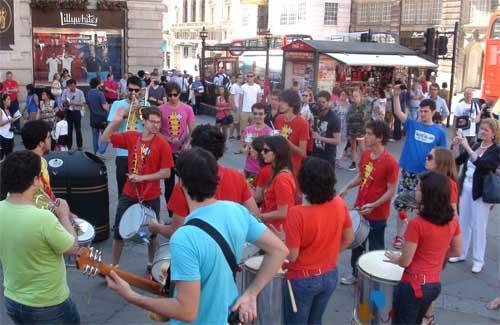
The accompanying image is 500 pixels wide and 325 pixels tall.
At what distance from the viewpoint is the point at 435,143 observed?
266 inches

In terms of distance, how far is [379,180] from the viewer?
571cm

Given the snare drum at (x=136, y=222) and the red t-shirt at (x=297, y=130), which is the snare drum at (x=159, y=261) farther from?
the red t-shirt at (x=297, y=130)

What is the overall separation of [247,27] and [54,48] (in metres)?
36.2

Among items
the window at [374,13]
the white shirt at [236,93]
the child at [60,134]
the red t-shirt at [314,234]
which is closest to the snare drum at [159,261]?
the red t-shirt at [314,234]

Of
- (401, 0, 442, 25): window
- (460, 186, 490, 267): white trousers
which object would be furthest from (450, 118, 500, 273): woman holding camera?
(401, 0, 442, 25): window

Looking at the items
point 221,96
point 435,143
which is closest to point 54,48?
point 221,96

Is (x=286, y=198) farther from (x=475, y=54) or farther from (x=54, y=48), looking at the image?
(x=475, y=54)

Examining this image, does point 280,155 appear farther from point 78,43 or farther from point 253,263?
point 78,43

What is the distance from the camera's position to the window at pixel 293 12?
4709cm

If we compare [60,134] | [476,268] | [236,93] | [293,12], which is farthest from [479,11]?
[476,268]

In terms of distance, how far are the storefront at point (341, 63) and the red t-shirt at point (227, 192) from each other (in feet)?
42.2

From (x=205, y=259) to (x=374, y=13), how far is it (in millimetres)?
45741

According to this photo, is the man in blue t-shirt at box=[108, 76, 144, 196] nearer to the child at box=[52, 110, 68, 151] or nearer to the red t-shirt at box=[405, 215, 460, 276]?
the red t-shirt at box=[405, 215, 460, 276]

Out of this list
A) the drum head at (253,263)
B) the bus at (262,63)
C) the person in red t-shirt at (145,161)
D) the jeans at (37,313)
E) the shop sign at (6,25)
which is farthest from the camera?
the bus at (262,63)
